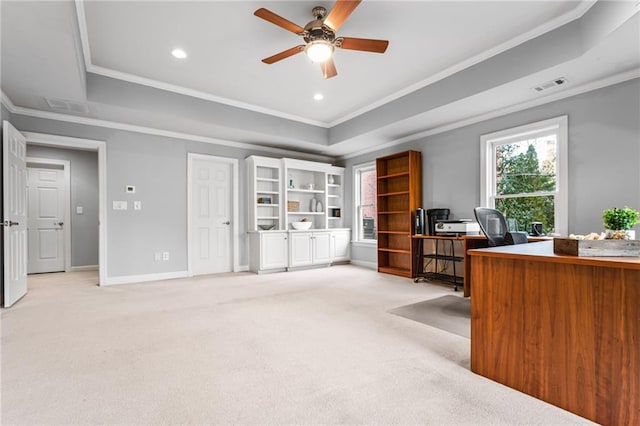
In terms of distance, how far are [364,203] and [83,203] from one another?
5638 millimetres

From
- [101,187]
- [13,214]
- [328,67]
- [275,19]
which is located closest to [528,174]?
[328,67]

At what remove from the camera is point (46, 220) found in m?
5.80

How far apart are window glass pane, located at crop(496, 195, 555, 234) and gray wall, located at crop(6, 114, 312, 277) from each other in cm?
482

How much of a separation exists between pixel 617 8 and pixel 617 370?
8.63ft

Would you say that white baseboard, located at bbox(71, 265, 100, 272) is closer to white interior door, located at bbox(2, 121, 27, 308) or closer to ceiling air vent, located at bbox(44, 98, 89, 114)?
white interior door, located at bbox(2, 121, 27, 308)

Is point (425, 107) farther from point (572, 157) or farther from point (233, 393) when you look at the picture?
point (233, 393)

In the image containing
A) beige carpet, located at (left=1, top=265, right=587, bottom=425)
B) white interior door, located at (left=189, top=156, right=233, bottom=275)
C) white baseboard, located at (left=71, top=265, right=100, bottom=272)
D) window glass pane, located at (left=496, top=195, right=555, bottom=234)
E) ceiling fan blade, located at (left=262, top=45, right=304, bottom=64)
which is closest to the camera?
beige carpet, located at (left=1, top=265, right=587, bottom=425)

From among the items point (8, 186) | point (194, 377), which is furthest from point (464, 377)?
point (8, 186)

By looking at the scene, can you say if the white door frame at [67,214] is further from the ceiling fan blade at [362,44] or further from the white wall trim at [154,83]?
the ceiling fan blade at [362,44]

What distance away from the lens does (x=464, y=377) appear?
1.84 metres

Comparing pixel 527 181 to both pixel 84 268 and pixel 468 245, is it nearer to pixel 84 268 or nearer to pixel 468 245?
pixel 468 245

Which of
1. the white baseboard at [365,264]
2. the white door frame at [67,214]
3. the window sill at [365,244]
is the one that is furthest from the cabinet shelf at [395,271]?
the white door frame at [67,214]

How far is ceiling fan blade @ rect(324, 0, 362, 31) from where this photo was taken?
7.34 feet

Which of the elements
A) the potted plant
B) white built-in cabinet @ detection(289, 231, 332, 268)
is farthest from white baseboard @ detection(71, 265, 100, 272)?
the potted plant
